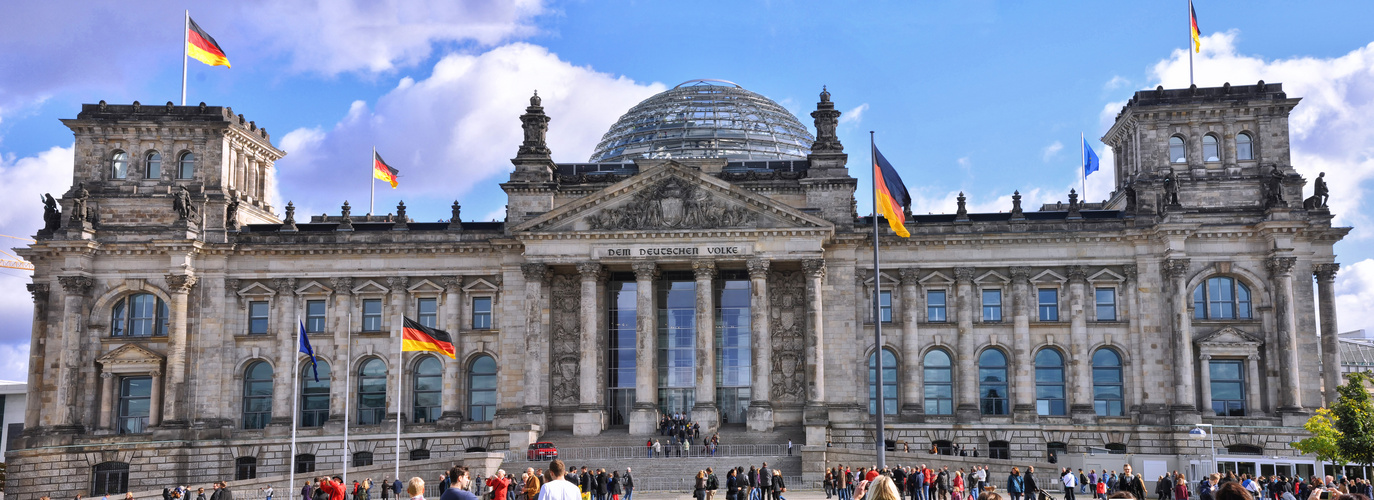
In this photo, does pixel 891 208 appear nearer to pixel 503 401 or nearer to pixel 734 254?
pixel 734 254

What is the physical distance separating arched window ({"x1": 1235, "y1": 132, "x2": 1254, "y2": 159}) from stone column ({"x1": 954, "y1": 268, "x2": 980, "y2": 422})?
49.3 feet

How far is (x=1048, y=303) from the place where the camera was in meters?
61.7

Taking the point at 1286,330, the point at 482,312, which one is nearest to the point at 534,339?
the point at 482,312

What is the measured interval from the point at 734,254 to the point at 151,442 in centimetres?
2999

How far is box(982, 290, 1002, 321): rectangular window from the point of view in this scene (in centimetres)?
6181

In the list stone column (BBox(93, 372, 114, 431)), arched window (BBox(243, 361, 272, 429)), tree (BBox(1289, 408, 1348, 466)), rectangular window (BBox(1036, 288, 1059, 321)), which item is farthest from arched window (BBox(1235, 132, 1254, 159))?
stone column (BBox(93, 372, 114, 431))

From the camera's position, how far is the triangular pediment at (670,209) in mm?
58750

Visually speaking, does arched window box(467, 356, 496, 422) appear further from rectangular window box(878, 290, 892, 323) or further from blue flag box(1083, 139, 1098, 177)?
blue flag box(1083, 139, 1098, 177)

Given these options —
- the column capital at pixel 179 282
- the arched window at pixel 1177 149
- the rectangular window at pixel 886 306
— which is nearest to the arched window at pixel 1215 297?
the arched window at pixel 1177 149

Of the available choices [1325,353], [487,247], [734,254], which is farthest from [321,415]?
[1325,353]

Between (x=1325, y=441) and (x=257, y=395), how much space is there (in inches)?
1950

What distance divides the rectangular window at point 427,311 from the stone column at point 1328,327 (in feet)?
133

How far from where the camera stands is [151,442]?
60.0m

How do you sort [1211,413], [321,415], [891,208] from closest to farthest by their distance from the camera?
[891,208]
[1211,413]
[321,415]
